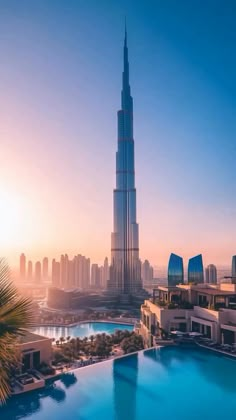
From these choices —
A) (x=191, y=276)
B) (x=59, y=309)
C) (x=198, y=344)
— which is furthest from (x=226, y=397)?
(x=59, y=309)

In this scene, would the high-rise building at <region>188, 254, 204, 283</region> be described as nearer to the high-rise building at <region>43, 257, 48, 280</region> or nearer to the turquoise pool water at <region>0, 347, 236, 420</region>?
the turquoise pool water at <region>0, 347, 236, 420</region>

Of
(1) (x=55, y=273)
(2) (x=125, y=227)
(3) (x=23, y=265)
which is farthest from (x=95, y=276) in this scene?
(3) (x=23, y=265)

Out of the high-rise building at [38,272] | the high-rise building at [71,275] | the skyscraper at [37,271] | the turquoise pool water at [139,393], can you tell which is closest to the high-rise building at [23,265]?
the high-rise building at [38,272]

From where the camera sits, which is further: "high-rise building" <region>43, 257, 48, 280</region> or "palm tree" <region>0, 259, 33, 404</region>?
"high-rise building" <region>43, 257, 48, 280</region>

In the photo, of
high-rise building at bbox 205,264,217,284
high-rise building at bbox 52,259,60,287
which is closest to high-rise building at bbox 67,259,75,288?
high-rise building at bbox 52,259,60,287

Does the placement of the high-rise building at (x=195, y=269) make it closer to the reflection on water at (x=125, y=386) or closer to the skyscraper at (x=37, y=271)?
the reflection on water at (x=125, y=386)

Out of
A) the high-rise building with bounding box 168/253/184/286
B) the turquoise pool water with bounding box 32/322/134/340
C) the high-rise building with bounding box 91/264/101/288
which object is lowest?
the turquoise pool water with bounding box 32/322/134/340
